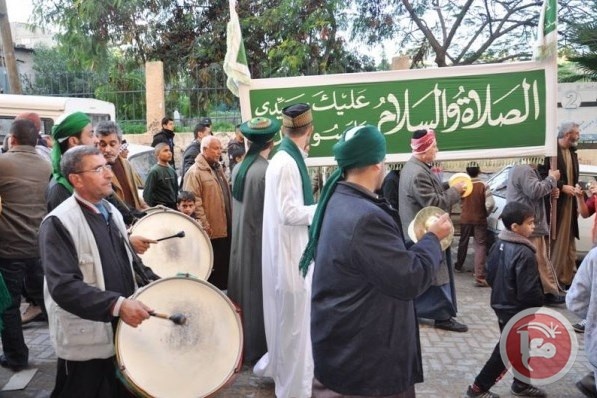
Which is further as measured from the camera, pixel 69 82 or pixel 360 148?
pixel 69 82

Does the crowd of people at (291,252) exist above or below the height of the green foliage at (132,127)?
below

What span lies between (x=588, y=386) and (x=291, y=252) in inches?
94.4

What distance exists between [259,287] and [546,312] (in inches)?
84.7

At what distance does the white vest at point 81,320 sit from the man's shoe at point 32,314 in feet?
10.8

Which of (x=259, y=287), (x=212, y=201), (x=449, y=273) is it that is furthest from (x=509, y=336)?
(x=212, y=201)

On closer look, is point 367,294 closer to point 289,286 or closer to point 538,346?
point 289,286

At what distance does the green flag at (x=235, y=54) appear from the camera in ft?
15.3

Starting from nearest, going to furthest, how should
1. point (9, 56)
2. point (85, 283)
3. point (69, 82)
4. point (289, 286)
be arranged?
point (85, 283), point (289, 286), point (9, 56), point (69, 82)

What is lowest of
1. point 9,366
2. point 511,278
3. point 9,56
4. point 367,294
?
point 9,366

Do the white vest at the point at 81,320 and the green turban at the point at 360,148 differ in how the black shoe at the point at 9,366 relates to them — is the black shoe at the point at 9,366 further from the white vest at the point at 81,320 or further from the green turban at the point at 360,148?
the green turban at the point at 360,148

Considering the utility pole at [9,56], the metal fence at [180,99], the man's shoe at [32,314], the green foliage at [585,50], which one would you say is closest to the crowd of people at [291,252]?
the man's shoe at [32,314]

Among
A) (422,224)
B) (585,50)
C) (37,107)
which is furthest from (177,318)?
(585,50)

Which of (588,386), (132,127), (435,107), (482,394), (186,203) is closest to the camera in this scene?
(482,394)

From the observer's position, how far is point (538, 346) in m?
4.79
